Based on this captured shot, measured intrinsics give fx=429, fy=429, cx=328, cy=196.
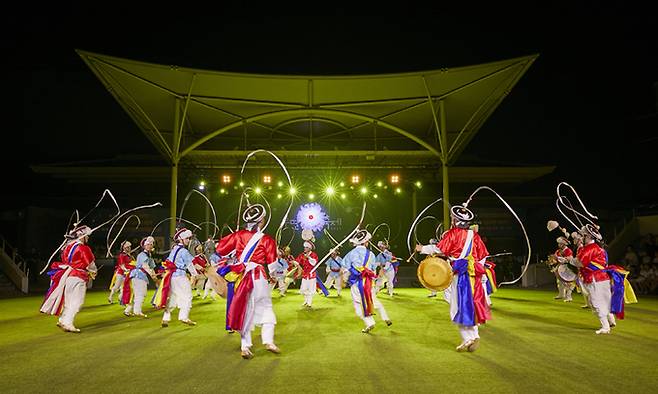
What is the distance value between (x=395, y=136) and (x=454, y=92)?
583 centimetres

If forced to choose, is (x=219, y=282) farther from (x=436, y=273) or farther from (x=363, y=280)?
(x=436, y=273)

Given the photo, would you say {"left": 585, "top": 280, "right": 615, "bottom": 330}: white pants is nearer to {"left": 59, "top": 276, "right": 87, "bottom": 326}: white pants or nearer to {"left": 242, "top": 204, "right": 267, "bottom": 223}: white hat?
{"left": 242, "top": 204, "right": 267, "bottom": 223}: white hat

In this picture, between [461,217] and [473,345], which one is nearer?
[473,345]

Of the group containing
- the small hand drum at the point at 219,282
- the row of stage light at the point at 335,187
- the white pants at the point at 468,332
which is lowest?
the white pants at the point at 468,332

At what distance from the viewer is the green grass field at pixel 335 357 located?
4.63 metres

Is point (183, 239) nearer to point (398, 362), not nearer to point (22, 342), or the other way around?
point (22, 342)

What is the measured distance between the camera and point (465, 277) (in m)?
6.43

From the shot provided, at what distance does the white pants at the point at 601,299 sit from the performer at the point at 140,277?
30.8ft

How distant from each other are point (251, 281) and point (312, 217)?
18.0 meters

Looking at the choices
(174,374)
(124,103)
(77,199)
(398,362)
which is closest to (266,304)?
(174,374)

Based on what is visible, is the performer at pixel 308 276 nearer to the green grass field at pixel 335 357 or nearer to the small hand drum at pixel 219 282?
the green grass field at pixel 335 357

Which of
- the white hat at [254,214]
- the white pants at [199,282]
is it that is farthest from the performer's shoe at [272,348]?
the white pants at [199,282]

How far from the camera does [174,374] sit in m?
5.04

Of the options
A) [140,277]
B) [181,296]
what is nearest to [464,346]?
[181,296]
